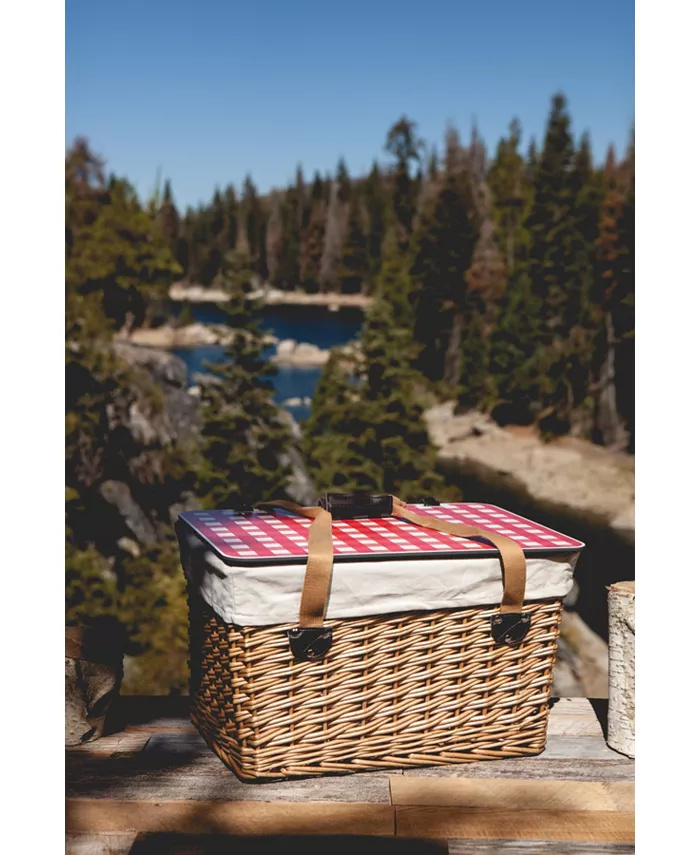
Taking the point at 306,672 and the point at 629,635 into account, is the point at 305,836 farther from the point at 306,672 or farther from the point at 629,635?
the point at 629,635

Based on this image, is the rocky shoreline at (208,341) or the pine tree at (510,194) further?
the pine tree at (510,194)

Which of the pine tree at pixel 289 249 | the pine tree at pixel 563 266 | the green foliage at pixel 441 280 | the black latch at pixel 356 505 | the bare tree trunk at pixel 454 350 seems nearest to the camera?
the black latch at pixel 356 505

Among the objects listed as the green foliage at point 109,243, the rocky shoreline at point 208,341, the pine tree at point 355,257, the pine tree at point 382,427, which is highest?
the pine tree at point 355,257

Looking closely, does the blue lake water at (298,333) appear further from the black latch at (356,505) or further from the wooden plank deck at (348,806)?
the wooden plank deck at (348,806)

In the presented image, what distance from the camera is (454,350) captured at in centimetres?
3073

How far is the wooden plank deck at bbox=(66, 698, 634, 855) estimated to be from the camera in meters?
1.53

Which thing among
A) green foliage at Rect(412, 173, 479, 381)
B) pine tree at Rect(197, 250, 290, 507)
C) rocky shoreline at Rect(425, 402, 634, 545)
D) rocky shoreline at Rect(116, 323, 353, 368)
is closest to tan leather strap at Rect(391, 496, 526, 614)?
pine tree at Rect(197, 250, 290, 507)

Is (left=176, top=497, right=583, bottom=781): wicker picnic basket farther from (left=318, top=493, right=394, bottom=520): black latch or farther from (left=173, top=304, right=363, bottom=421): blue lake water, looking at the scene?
(left=173, top=304, right=363, bottom=421): blue lake water

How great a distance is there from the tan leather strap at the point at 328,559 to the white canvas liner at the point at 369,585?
2cm

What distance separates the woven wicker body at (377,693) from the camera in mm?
1646

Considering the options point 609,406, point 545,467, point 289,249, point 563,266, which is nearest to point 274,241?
point 289,249

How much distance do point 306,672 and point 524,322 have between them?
2599 centimetres

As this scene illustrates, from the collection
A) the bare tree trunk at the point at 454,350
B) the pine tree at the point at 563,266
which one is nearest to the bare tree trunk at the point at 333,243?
the bare tree trunk at the point at 454,350

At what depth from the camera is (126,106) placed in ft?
73.0
